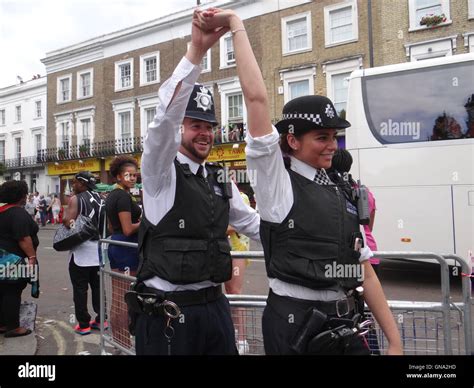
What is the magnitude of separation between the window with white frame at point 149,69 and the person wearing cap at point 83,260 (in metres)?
18.4

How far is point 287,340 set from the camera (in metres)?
1.75

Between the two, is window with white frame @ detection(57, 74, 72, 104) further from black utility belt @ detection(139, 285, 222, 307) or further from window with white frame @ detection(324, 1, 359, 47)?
black utility belt @ detection(139, 285, 222, 307)

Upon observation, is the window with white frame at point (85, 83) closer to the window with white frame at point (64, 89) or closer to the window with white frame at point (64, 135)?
the window with white frame at point (64, 89)

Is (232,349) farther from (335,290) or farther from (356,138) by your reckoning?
(356,138)

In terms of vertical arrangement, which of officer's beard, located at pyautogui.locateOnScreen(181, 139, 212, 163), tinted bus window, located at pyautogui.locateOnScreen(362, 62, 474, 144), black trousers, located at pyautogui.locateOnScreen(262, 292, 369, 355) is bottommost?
black trousers, located at pyautogui.locateOnScreen(262, 292, 369, 355)

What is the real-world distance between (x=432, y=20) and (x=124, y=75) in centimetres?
1583

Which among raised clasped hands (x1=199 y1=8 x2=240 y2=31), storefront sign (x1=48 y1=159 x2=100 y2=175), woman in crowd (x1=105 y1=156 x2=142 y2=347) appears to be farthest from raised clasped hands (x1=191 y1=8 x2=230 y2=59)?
storefront sign (x1=48 y1=159 x2=100 y2=175)

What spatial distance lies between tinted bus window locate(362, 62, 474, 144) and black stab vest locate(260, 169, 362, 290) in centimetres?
615

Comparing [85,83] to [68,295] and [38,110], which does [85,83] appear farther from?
[68,295]

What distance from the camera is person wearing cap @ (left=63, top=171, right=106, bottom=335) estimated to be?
4.96 meters

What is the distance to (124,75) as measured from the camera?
79.0ft

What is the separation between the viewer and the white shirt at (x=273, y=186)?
1.67 meters

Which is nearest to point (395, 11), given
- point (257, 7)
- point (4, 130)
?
point (257, 7)

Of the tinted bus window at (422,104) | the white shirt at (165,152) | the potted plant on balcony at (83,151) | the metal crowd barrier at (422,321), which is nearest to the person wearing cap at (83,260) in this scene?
the metal crowd barrier at (422,321)
